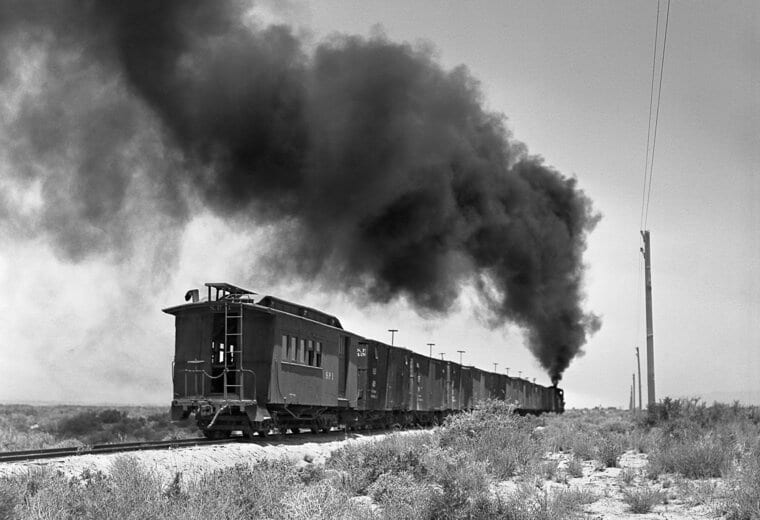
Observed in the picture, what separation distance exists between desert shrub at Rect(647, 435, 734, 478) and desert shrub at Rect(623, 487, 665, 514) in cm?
301

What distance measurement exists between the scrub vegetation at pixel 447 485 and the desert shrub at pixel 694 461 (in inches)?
1.0

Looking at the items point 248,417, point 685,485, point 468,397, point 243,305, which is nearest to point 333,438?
point 248,417

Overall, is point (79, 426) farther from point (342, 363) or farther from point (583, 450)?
point (583, 450)

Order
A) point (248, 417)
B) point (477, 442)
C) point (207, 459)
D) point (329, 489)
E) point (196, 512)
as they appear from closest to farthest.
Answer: point (196, 512) < point (329, 489) < point (207, 459) < point (477, 442) < point (248, 417)

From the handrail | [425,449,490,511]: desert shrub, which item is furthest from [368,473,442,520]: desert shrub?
the handrail

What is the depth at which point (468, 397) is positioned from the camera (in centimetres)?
4300

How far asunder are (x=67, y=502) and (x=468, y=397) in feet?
115

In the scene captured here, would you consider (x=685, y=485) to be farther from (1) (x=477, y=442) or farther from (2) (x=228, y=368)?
(2) (x=228, y=368)

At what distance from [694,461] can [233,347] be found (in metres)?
11.4

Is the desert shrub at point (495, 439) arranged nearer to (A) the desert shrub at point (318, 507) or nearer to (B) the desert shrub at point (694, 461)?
(B) the desert shrub at point (694, 461)

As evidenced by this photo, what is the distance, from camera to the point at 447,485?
401 inches

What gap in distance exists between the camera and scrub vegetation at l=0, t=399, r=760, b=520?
9391 mm

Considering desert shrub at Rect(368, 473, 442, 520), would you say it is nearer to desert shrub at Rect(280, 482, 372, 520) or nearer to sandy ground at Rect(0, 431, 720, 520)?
desert shrub at Rect(280, 482, 372, 520)

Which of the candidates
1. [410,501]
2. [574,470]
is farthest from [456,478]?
[574,470]
